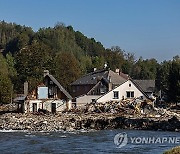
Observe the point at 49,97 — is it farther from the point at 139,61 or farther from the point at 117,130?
the point at 139,61

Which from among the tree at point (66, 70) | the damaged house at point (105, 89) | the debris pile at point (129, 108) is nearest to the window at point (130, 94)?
the damaged house at point (105, 89)

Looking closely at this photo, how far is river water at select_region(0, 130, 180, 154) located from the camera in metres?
28.9

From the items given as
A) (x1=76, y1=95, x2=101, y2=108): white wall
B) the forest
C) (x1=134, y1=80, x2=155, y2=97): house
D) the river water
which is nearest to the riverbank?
the river water

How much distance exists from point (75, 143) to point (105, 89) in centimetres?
2855

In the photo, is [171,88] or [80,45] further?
[80,45]

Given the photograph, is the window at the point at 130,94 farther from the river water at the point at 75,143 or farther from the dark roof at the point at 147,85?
the river water at the point at 75,143

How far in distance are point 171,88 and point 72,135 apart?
31.3m

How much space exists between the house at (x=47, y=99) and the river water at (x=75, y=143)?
42.6 ft

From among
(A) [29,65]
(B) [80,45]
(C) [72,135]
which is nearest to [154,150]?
(C) [72,135]

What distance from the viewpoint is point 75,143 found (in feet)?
108

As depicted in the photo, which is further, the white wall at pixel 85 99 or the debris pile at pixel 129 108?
the white wall at pixel 85 99

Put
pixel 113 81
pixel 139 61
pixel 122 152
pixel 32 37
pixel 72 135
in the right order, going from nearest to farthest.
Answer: pixel 122 152 → pixel 72 135 → pixel 113 81 → pixel 139 61 → pixel 32 37

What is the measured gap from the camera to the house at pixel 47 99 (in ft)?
178

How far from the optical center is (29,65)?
78875 mm
